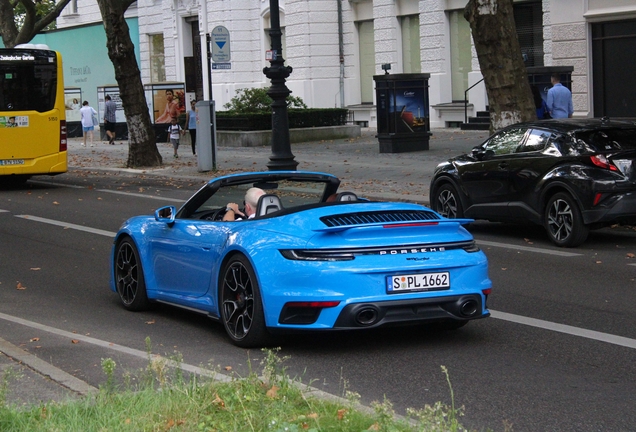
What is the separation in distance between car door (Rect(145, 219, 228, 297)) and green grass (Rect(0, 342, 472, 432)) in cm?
231

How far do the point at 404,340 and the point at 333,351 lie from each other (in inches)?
23.7

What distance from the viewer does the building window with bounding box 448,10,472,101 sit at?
35031 millimetres

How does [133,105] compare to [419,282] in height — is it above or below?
above

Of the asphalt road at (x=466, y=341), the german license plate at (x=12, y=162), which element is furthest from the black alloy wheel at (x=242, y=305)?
the german license plate at (x=12, y=162)

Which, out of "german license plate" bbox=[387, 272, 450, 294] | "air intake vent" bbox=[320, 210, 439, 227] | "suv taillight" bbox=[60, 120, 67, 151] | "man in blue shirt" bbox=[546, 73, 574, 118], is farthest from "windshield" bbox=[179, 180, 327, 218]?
"man in blue shirt" bbox=[546, 73, 574, 118]

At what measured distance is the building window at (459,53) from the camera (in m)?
35.0

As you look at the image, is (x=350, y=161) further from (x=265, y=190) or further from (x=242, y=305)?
(x=242, y=305)

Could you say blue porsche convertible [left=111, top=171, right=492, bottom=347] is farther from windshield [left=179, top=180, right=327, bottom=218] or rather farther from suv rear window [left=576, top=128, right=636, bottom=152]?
suv rear window [left=576, top=128, right=636, bottom=152]

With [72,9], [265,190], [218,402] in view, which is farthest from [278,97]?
[72,9]

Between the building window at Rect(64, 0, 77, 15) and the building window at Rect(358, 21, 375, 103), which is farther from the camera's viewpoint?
the building window at Rect(64, 0, 77, 15)

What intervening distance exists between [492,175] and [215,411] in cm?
914

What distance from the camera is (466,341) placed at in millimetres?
7602

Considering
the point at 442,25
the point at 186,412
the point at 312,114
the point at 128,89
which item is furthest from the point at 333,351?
the point at 442,25

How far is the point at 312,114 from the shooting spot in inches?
1310
